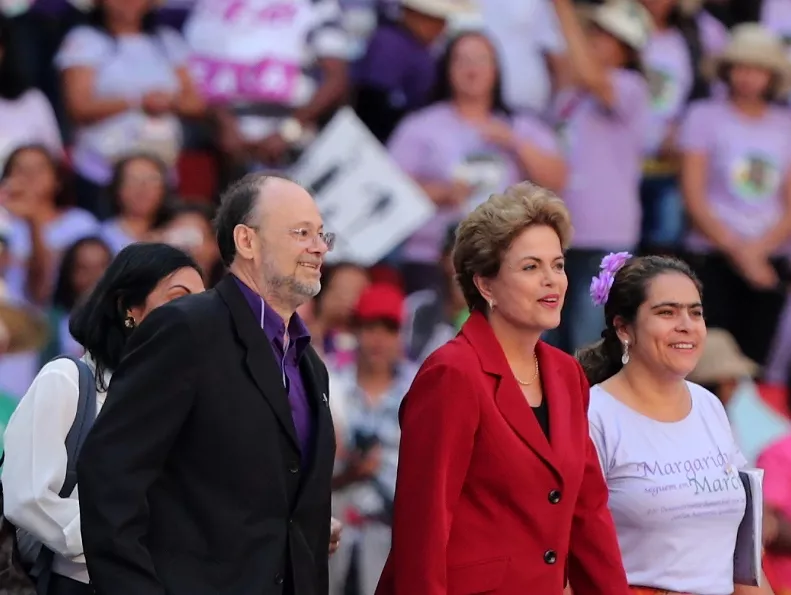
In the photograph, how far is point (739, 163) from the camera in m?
Answer: 9.01

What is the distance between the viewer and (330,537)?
3.99m

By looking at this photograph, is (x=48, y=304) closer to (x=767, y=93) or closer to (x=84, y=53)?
(x=84, y=53)

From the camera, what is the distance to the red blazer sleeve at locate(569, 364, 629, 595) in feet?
13.8

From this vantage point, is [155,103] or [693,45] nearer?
[155,103]

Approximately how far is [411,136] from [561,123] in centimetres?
101

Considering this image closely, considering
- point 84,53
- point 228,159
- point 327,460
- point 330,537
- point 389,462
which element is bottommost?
point 389,462

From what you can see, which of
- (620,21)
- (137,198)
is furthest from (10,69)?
(620,21)

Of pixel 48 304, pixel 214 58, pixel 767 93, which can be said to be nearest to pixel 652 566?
pixel 48 304

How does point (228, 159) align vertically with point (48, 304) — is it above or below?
above

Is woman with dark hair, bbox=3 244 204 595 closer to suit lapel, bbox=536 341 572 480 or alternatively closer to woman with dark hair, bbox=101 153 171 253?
suit lapel, bbox=536 341 572 480

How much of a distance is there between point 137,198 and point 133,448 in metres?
3.95

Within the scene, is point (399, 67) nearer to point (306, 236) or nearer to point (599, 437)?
point (599, 437)

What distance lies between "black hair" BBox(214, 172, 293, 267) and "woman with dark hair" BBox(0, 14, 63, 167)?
361 cm

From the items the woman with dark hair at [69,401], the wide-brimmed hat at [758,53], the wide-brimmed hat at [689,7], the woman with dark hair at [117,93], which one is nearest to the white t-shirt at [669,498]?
the woman with dark hair at [69,401]
